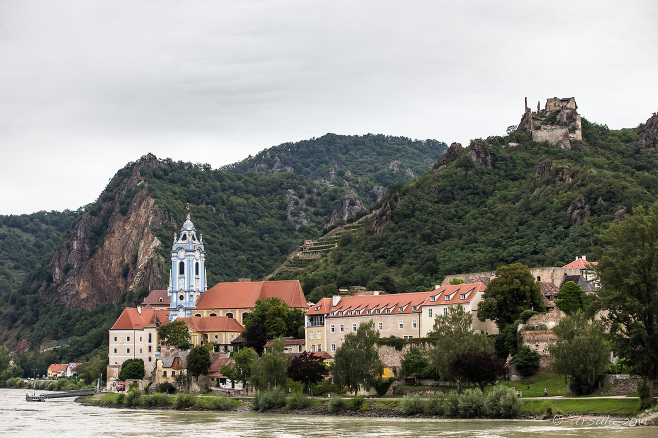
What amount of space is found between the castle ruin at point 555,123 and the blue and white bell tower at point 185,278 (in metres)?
63.2

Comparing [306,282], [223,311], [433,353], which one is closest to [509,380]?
[433,353]

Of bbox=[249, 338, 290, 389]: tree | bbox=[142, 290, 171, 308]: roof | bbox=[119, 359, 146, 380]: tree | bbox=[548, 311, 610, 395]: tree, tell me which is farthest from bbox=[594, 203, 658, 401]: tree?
bbox=[142, 290, 171, 308]: roof

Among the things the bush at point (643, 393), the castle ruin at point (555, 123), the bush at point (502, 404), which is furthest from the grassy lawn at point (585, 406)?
the castle ruin at point (555, 123)

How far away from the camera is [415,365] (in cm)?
7062

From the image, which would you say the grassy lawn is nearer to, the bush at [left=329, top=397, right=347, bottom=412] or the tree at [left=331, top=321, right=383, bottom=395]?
the bush at [left=329, top=397, right=347, bottom=412]

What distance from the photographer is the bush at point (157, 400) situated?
7931 cm

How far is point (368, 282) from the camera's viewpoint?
113875mm

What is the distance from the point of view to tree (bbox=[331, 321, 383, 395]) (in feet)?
222

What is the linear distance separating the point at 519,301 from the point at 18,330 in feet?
468

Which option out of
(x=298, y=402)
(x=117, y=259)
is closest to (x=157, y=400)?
(x=298, y=402)

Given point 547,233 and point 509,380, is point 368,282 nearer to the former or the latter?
point 547,233

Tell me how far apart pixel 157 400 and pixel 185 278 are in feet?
107

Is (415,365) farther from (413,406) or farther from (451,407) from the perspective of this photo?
(451,407)

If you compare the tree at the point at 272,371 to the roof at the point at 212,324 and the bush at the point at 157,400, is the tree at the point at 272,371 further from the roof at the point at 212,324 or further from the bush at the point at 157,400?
the roof at the point at 212,324
